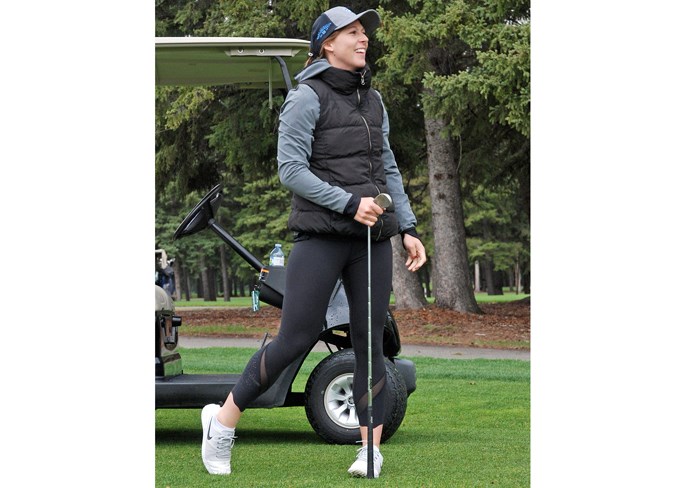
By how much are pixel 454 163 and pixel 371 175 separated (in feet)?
50.4

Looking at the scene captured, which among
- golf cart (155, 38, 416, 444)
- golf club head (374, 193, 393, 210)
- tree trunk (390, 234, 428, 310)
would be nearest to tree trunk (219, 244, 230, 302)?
tree trunk (390, 234, 428, 310)

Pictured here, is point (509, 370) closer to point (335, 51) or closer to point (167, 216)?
point (335, 51)

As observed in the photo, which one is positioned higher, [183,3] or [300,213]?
[183,3]

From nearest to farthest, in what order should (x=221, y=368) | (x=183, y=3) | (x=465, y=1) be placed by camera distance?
(x=221, y=368) → (x=465, y=1) → (x=183, y=3)

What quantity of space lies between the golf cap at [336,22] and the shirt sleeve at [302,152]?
21cm

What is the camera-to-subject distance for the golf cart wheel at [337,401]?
18.9 ft

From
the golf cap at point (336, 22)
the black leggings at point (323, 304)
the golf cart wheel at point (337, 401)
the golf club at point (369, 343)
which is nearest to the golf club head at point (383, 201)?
the golf club at point (369, 343)

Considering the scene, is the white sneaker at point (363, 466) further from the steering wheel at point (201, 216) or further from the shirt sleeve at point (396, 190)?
the steering wheel at point (201, 216)

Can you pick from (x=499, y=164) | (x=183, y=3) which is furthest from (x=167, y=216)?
(x=499, y=164)

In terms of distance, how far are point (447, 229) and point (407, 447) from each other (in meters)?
14.1

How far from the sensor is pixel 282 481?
4.42 metres

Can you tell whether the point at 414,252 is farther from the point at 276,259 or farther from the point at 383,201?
the point at 276,259

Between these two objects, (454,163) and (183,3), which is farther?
(183,3)
